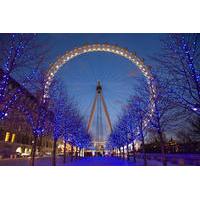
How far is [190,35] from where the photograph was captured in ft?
27.2

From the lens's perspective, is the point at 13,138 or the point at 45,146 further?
the point at 45,146
